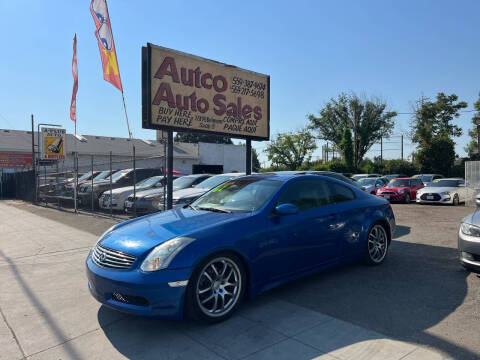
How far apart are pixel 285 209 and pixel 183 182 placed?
9231 millimetres

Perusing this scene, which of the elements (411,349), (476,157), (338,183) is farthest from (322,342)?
(476,157)

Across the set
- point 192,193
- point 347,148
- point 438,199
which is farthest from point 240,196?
point 347,148

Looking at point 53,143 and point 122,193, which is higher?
point 53,143

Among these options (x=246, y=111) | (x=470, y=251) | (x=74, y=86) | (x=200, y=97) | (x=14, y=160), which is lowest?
(x=470, y=251)

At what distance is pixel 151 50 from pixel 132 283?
5.88m

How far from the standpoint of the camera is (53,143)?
66.9ft

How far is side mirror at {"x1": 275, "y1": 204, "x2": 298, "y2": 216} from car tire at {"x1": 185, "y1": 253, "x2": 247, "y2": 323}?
2.45ft

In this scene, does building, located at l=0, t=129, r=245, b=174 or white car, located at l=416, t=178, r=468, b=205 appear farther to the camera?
building, located at l=0, t=129, r=245, b=174

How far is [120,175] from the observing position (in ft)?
51.0

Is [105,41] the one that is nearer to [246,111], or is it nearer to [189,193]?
[189,193]

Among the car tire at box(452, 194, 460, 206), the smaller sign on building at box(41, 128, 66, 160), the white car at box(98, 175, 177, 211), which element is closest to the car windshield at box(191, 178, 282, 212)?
the white car at box(98, 175, 177, 211)

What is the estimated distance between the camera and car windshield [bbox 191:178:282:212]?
449cm

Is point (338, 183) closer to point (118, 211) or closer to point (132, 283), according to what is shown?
point (132, 283)

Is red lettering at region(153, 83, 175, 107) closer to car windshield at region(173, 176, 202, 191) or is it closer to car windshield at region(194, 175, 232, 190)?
car windshield at region(194, 175, 232, 190)
